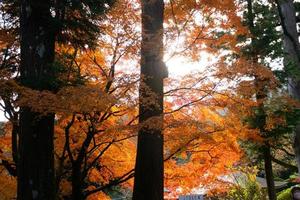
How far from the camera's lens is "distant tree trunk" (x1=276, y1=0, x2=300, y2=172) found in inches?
403

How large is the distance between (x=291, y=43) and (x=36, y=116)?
7527 mm

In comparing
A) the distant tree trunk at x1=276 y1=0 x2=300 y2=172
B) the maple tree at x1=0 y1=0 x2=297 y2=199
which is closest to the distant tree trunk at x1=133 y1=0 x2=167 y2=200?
the maple tree at x1=0 y1=0 x2=297 y2=199

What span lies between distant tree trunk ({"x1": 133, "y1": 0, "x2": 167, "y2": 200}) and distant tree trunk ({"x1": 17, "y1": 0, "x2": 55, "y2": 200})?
2036 mm

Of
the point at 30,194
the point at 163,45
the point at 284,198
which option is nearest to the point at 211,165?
the point at 163,45

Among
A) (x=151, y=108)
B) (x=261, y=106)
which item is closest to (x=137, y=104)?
(x=151, y=108)

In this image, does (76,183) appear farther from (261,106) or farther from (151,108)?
(261,106)

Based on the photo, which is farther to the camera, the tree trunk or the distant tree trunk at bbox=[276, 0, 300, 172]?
the tree trunk

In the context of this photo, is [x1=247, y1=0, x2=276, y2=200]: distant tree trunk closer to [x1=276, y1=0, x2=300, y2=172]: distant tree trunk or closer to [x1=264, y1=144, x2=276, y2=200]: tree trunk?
[x1=264, y1=144, x2=276, y2=200]: tree trunk

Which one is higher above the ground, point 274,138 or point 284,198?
point 274,138

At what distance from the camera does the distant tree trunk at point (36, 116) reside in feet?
23.7

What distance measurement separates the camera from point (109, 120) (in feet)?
32.7

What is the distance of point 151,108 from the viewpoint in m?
8.82

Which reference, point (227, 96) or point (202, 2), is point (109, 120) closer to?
point (227, 96)

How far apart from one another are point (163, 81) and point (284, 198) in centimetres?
1210
